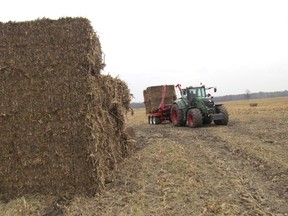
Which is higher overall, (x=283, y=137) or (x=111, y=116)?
(x=111, y=116)

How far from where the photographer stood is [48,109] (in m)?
6.75

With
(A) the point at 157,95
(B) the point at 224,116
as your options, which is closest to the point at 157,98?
(A) the point at 157,95

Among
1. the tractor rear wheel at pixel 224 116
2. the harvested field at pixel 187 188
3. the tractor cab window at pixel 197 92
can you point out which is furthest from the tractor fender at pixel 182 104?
the harvested field at pixel 187 188

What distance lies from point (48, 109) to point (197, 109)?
11.9 meters

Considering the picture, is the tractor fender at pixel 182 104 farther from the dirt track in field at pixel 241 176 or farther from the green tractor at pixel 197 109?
the dirt track in field at pixel 241 176

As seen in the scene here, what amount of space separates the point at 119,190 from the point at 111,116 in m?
2.33

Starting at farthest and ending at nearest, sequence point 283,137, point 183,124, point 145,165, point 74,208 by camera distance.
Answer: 1. point 183,124
2. point 283,137
3. point 145,165
4. point 74,208

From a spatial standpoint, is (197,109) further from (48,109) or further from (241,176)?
(48,109)

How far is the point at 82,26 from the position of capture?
22.1ft

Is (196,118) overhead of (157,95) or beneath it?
beneath

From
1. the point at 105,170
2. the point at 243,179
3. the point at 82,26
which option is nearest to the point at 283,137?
the point at 243,179

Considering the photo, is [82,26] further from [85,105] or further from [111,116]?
[111,116]

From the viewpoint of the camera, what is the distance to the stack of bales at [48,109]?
22.1 ft

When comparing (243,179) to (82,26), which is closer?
(82,26)
